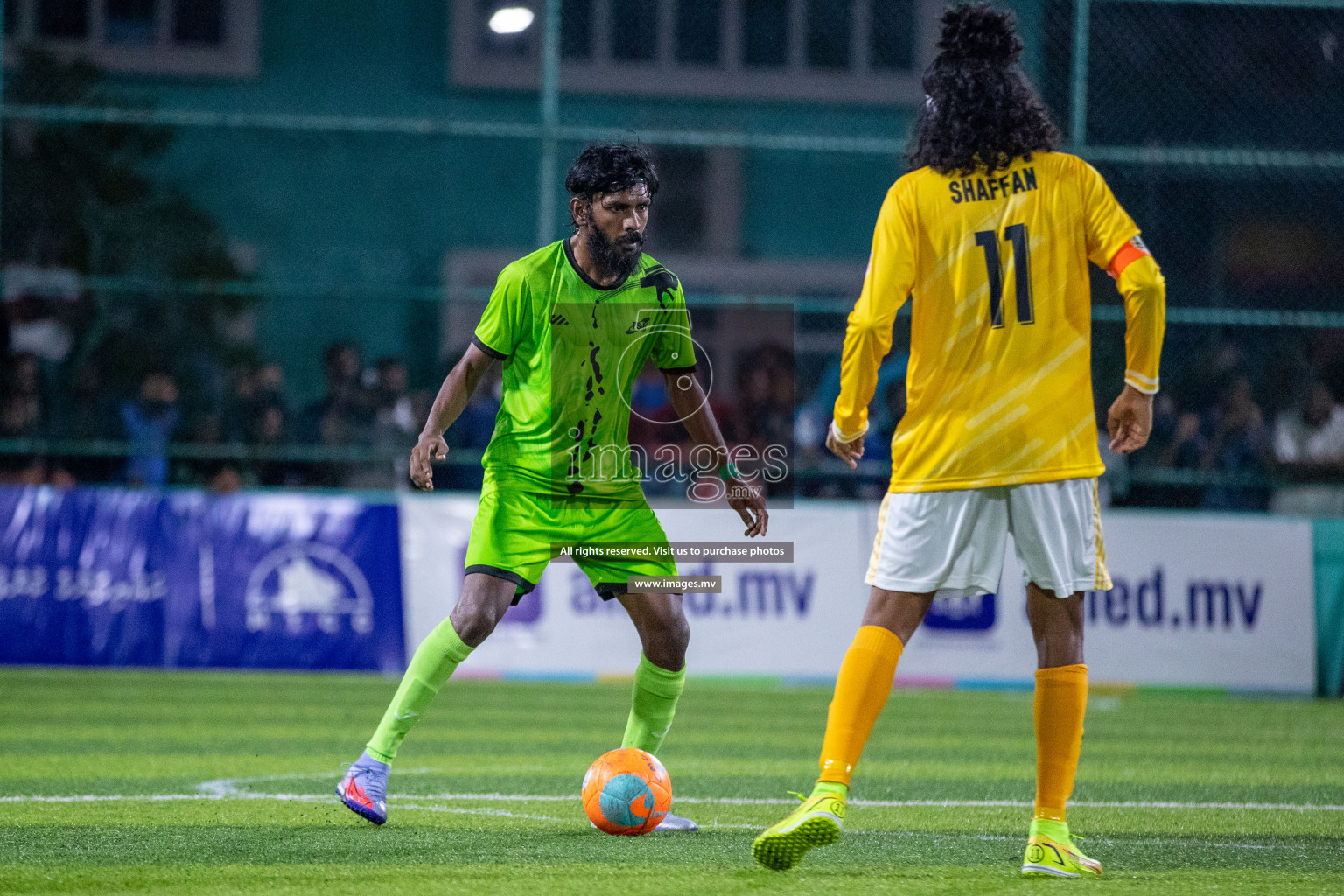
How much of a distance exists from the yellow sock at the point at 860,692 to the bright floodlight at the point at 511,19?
1214 centimetres

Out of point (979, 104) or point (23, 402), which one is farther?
point (23, 402)

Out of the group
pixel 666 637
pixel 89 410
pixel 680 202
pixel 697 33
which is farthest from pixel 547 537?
pixel 680 202

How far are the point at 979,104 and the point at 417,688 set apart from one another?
2.60m

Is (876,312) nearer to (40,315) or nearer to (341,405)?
(341,405)

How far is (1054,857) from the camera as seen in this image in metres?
4.44

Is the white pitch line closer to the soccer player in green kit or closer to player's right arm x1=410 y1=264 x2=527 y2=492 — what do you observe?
the soccer player in green kit

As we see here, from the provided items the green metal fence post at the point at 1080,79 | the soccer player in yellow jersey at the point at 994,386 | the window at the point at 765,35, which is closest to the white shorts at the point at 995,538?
the soccer player in yellow jersey at the point at 994,386

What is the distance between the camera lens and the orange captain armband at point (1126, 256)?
443 cm

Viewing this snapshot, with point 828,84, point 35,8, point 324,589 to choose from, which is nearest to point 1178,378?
point 828,84

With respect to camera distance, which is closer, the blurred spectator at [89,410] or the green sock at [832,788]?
the green sock at [832,788]

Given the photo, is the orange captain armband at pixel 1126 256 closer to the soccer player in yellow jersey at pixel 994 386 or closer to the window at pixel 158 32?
the soccer player in yellow jersey at pixel 994 386

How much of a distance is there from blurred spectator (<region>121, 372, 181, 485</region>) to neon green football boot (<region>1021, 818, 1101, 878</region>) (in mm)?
9888

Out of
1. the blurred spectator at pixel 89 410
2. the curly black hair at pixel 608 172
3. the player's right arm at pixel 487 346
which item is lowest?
the blurred spectator at pixel 89 410

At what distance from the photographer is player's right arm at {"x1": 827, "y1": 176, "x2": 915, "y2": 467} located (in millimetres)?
4504
